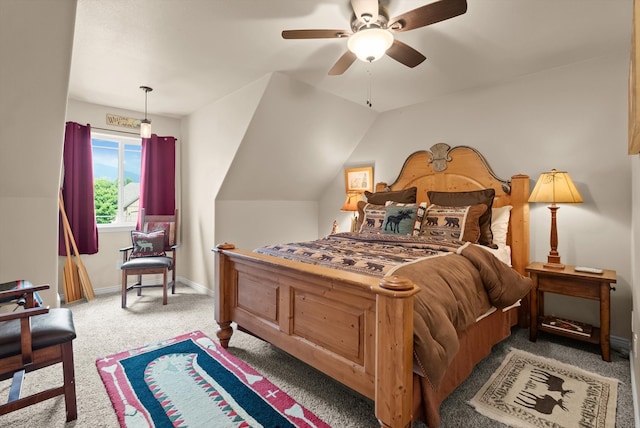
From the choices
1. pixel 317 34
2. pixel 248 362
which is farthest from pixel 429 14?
pixel 248 362

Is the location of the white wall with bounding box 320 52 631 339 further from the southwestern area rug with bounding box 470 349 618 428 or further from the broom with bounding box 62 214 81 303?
the broom with bounding box 62 214 81 303

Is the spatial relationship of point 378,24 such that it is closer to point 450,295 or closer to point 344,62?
point 344,62

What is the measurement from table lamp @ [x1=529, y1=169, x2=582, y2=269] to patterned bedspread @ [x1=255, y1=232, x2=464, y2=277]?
2.65ft

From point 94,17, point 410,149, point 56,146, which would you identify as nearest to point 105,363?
point 56,146

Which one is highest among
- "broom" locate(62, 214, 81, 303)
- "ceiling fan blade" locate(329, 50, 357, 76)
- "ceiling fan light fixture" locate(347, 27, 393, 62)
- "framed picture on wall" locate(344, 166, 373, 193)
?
"ceiling fan blade" locate(329, 50, 357, 76)

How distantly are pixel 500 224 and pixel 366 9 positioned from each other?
2235 millimetres

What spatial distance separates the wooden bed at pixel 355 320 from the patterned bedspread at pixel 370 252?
0.16 meters

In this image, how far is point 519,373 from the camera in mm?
2070

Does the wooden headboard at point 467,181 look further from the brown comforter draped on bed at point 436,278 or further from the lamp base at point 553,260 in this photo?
the brown comforter draped on bed at point 436,278

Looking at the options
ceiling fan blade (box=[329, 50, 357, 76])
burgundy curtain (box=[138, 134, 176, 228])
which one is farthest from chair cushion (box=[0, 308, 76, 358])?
burgundy curtain (box=[138, 134, 176, 228])

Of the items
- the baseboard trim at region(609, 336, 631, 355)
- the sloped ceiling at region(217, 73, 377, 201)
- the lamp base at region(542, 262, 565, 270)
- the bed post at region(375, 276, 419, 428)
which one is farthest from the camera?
the sloped ceiling at region(217, 73, 377, 201)

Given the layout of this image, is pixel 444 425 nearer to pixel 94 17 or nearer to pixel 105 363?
pixel 105 363

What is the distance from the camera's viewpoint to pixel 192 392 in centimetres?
185

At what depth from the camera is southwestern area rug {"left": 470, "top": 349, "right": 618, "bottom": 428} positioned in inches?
64.2
